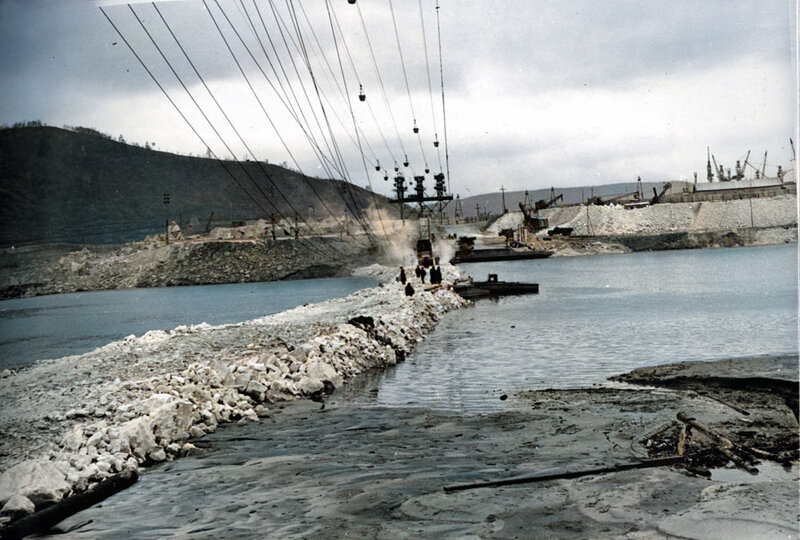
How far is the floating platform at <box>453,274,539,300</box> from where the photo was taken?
39.8 metres

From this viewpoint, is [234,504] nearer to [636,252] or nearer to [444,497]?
[444,497]

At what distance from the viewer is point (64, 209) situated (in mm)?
177500

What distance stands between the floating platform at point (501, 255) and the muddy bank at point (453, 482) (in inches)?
3266

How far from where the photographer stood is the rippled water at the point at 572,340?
1392 cm

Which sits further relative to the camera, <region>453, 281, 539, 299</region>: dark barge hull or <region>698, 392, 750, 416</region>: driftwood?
<region>453, 281, 539, 299</region>: dark barge hull

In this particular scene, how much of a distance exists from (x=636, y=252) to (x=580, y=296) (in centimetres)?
8242

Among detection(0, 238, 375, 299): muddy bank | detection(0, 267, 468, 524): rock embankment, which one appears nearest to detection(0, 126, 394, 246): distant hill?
detection(0, 238, 375, 299): muddy bank

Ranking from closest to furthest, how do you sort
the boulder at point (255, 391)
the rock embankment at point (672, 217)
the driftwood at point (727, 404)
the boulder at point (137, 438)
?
the boulder at point (137, 438), the driftwood at point (727, 404), the boulder at point (255, 391), the rock embankment at point (672, 217)

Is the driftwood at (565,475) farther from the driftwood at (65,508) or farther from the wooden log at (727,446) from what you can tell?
the driftwood at (65,508)

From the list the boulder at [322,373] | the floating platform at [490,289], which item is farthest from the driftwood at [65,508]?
the floating platform at [490,289]

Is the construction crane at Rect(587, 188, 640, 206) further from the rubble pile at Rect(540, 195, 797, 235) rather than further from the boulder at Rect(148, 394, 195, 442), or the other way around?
the boulder at Rect(148, 394, 195, 442)

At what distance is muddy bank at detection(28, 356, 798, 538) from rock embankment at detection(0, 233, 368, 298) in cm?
9445

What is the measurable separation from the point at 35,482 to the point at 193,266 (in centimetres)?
10751

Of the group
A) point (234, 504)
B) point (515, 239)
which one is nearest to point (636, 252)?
point (515, 239)
